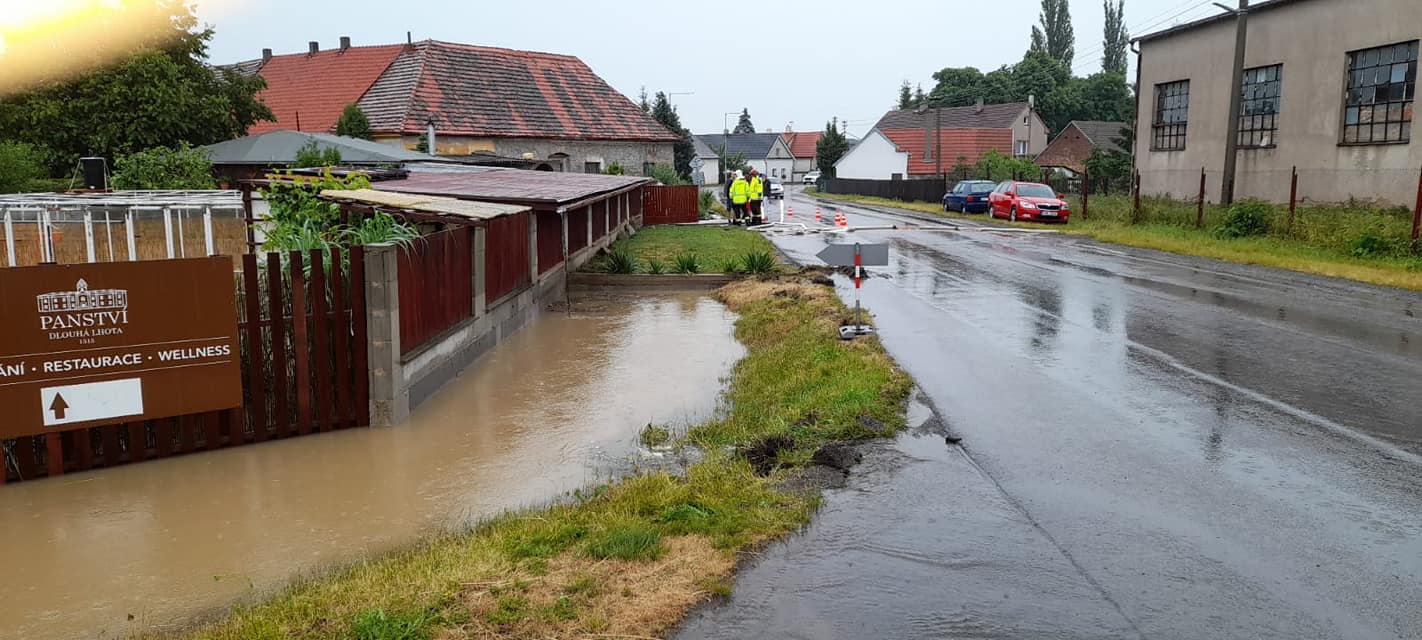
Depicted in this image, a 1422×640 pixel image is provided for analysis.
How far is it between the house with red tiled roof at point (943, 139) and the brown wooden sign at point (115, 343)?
A: 7560 cm

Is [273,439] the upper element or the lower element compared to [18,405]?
lower

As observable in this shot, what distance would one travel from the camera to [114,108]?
27562 millimetres

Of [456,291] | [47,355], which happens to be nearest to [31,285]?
[47,355]

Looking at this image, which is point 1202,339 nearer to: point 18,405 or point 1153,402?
point 1153,402

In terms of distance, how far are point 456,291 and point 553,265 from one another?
6.76m

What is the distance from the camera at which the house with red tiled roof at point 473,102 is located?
39219 millimetres

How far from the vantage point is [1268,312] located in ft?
45.6

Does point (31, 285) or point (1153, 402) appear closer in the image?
point (31, 285)

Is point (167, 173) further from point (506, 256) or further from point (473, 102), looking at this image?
point (473, 102)


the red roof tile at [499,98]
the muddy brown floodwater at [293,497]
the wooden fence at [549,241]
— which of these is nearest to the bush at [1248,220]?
the wooden fence at [549,241]

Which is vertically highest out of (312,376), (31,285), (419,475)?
(31,285)

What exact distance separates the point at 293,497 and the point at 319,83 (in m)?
41.3

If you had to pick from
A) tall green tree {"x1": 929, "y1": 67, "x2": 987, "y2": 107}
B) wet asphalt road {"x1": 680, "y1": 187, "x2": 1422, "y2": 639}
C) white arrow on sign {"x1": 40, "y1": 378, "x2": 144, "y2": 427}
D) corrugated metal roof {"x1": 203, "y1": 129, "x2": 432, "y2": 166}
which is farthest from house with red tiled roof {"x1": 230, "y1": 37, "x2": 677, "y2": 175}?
tall green tree {"x1": 929, "y1": 67, "x2": 987, "y2": 107}

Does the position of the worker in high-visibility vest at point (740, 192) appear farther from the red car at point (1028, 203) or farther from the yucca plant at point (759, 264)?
the yucca plant at point (759, 264)
